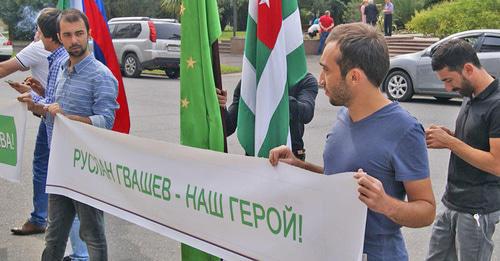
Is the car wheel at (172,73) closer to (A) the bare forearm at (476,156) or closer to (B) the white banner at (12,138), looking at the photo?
(B) the white banner at (12,138)

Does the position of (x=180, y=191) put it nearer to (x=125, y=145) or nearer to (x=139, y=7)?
(x=125, y=145)

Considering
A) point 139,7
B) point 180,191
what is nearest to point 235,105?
point 180,191

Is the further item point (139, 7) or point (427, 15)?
point (139, 7)

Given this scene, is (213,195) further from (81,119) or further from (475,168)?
(475,168)

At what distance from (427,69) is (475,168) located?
35.8 ft

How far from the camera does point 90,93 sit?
3910 mm

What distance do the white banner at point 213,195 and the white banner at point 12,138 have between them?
2.67 feet

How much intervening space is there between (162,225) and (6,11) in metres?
39.0

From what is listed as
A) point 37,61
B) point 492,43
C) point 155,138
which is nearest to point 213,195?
point 37,61

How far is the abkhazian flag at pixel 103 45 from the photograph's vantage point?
4977 millimetres

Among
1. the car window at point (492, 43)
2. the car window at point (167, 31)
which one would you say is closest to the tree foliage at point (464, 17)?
the car window at point (492, 43)

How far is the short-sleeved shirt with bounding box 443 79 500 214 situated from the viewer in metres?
3.16

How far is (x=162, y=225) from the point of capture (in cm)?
342

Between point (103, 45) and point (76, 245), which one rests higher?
point (103, 45)
